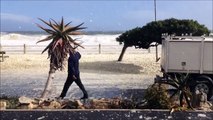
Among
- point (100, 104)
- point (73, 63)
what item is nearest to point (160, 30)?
point (73, 63)

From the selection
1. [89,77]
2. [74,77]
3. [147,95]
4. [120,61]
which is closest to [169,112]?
[147,95]

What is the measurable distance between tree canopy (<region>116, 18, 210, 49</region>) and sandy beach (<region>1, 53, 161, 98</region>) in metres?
1.57

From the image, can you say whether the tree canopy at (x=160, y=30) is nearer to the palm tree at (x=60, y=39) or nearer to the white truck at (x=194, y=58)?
the white truck at (x=194, y=58)

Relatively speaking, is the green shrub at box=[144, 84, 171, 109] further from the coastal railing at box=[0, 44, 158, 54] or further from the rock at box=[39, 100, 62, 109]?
the coastal railing at box=[0, 44, 158, 54]

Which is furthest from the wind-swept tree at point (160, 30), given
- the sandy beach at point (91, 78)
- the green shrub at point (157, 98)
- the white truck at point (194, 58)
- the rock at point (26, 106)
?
the rock at point (26, 106)

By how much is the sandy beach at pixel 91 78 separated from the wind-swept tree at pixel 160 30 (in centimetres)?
155

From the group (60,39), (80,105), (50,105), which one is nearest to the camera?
(80,105)

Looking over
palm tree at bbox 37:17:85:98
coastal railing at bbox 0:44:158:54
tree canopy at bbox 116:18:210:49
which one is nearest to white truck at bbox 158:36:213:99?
palm tree at bbox 37:17:85:98

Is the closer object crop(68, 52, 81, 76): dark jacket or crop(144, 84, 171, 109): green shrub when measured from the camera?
crop(144, 84, 171, 109): green shrub

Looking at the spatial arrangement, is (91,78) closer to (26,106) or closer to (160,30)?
(160,30)

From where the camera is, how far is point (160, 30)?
3044 centimetres

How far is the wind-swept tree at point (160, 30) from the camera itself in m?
30.1

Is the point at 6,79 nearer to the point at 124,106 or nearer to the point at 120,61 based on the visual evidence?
the point at 120,61

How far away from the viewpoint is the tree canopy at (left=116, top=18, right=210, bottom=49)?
3006 cm
